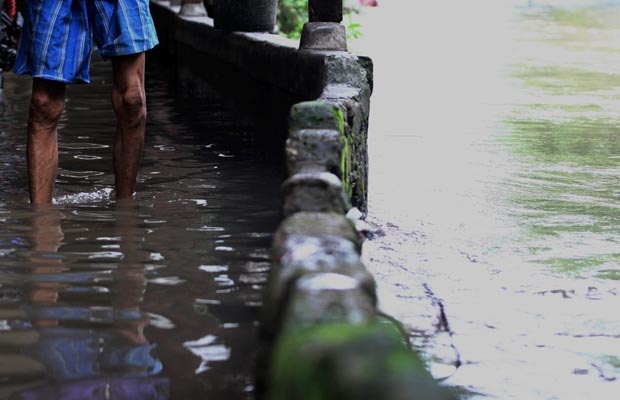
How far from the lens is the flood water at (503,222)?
3.25 meters

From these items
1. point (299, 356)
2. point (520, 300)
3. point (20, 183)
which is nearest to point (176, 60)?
point (20, 183)

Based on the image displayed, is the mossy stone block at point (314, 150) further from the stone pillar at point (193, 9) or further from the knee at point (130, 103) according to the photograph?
the stone pillar at point (193, 9)

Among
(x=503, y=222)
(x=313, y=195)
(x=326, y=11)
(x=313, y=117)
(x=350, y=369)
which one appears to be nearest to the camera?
(x=350, y=369)

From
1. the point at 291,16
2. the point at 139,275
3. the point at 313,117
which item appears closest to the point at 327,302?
the point at 313,117

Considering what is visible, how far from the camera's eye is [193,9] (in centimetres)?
1138

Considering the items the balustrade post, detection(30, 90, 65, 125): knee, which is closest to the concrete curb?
detection(30, 90, 65, 125): knee

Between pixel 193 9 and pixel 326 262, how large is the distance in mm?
9358

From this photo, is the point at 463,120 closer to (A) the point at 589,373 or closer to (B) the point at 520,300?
(B) the point at 520,300

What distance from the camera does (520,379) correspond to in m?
3.06

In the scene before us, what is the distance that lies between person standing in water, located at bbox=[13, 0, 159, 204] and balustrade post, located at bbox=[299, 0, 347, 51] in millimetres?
1302

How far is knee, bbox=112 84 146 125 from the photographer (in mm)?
4664

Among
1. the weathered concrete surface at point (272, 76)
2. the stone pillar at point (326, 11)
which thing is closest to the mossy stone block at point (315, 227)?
the weathered concrete surface at point (272, 76)

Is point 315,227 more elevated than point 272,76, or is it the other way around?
point 315,227

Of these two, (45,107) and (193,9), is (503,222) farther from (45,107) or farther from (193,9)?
(193,9)
